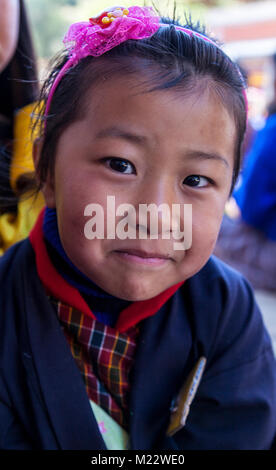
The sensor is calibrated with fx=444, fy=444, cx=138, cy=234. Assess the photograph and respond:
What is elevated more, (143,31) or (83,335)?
(143,31)

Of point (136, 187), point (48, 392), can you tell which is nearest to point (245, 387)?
point (48, 392)

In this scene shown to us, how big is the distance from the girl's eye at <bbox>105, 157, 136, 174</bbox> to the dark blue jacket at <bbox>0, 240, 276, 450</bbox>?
1.08 feet

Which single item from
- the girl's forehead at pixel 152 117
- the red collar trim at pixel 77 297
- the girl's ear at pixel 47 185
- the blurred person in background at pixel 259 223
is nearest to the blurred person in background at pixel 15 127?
the girl's ear at pixel 47 185

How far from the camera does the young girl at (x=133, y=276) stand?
735mm

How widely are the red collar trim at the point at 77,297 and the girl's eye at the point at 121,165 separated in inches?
11.3

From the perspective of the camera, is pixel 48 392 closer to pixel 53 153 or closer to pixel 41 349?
pixel 41 349

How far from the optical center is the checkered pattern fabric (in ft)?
3.06

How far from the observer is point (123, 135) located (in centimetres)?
72

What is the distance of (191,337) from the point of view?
98 cm

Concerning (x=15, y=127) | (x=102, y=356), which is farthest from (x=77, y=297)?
(x=15, y=127)

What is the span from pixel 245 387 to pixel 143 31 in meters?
0.75

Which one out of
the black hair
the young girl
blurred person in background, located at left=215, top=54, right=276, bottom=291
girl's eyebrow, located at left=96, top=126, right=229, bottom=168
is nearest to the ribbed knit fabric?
the young girl

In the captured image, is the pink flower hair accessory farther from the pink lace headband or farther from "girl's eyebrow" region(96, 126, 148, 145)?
"girl's eyebrow" region(96, 126, 148, 145)

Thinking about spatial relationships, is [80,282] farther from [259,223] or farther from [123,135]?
[259,223]
